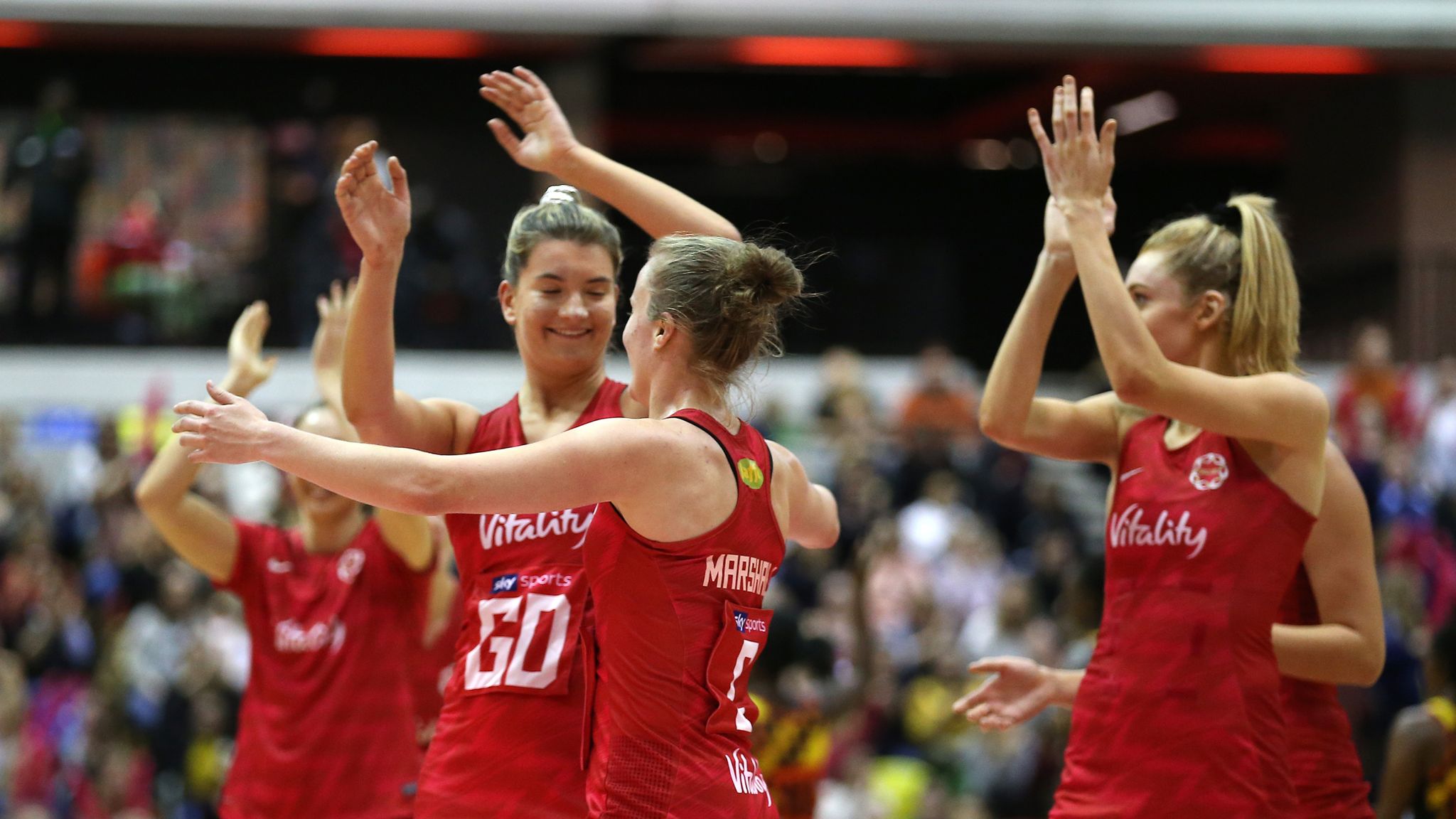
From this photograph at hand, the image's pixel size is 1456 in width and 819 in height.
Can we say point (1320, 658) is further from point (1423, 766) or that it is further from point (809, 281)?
point (809, 281)

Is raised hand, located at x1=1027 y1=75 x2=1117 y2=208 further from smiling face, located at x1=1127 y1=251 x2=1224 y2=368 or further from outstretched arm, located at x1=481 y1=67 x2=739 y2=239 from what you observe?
outstretched arm, located at x1=481 y1=67 x2=739 y2=239

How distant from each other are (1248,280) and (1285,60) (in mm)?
12389

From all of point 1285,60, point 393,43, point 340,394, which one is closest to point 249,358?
point 340,394

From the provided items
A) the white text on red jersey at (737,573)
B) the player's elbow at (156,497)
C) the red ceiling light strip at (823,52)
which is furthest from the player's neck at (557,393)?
the red ceiling light strip at (823,52)

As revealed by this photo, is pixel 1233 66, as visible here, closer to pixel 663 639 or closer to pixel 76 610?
pixel 76 610

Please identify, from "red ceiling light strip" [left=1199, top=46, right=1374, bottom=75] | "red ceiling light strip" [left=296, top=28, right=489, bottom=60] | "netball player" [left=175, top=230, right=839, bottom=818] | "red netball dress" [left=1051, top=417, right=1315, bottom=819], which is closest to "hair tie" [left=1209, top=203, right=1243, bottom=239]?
"red netball dress" [left=1051, top=417, right=1315, bottom=819]

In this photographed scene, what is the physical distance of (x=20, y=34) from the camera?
14570 millimetres

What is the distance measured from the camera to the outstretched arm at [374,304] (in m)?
3.45

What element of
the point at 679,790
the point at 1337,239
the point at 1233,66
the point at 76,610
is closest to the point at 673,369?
the point at 679,790

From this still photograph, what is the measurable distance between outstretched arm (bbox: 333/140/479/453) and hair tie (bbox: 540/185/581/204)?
0.37m

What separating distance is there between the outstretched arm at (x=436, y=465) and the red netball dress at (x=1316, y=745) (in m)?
1.89

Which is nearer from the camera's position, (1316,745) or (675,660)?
(675,660)

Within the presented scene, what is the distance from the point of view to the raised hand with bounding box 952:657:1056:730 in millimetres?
3865

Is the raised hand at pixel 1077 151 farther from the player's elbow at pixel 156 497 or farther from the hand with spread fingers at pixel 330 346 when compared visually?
the player's elbow at pixel 156 497
